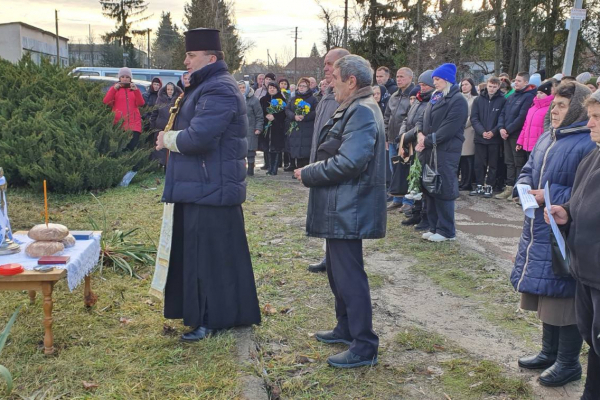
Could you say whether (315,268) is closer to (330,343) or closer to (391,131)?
(330,343)

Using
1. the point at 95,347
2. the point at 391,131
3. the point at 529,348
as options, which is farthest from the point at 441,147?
the point at 95,347

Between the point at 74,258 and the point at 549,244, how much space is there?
3046mm

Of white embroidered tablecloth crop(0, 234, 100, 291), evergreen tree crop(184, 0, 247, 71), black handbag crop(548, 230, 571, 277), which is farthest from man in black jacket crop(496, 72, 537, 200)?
evergreen tree crop(184, 0, 247, 71)

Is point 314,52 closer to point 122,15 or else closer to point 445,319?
point 122,15

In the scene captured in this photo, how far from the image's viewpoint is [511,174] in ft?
33.3

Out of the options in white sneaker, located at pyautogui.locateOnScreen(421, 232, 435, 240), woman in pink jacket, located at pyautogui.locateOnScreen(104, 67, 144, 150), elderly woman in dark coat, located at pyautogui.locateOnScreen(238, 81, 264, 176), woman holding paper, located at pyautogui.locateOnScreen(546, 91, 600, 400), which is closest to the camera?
woman holding paper, located at pyautogui.locateOnScreen(546, 91, 600, 400)

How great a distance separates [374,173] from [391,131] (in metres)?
5.44

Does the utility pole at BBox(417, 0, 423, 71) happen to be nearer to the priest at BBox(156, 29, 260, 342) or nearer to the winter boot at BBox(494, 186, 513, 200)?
the winter boot at BBox(494, 186, 513, 200)

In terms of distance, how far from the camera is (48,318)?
3752mm

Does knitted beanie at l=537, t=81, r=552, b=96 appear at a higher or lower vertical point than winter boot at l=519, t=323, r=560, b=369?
higher

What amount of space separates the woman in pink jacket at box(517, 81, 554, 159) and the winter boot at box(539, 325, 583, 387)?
6104 millimetres

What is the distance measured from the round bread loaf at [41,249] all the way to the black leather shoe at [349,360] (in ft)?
6.51

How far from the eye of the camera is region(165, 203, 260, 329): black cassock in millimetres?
3963

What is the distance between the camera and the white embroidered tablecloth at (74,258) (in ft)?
12.3
